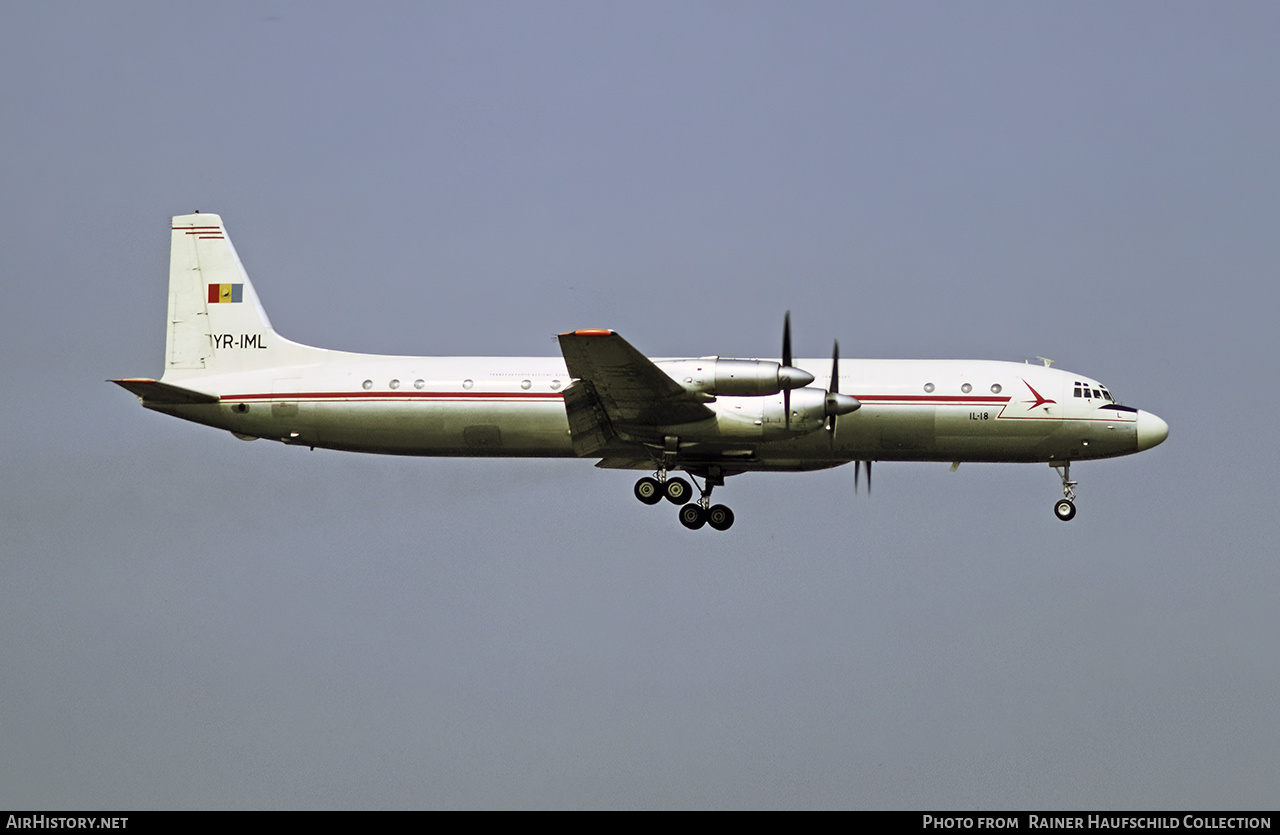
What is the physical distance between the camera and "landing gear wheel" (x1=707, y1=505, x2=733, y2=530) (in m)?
45.2

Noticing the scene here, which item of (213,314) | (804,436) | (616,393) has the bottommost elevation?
(804,436)

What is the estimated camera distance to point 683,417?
141 feet

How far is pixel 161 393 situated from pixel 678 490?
14968 mm

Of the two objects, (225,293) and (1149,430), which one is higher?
(225,293)

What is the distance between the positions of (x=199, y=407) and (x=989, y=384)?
22617mm

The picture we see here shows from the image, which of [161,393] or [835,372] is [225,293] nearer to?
[161,393]

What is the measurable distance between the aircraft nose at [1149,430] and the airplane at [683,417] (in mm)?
43

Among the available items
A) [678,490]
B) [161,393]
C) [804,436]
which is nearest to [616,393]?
[678,490]

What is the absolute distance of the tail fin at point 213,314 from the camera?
4797 centimetres

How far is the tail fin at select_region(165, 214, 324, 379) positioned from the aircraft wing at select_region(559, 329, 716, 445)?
9336 mm
